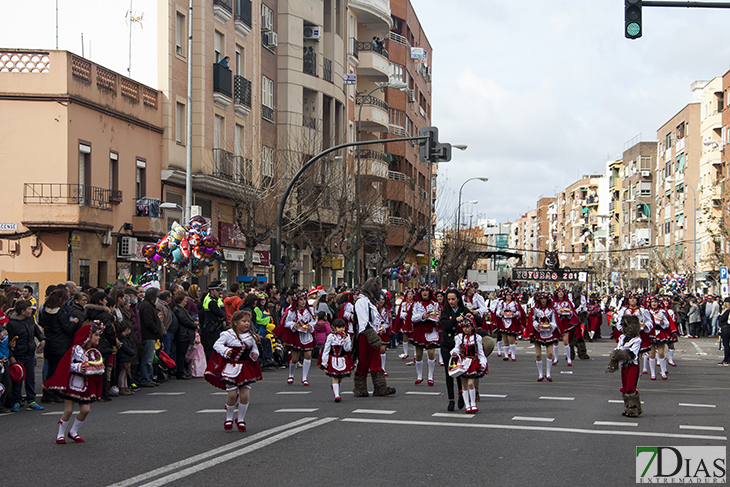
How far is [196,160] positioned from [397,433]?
22691 millimetres

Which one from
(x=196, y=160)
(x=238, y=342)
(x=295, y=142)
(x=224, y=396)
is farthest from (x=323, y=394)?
(x=295, y=142)

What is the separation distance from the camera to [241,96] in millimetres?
35188

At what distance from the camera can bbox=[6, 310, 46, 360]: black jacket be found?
520 inches

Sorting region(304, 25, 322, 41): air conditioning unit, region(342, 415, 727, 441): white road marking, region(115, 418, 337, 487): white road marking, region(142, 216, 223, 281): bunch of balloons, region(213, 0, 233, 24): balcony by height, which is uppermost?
region(304, 25, 322, 41): air conditioning unit

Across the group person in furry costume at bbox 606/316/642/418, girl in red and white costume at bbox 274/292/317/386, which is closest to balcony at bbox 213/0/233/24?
girl in red and white costume at bbox 274/292/317/386

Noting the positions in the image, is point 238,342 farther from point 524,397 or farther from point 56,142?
point 56,142

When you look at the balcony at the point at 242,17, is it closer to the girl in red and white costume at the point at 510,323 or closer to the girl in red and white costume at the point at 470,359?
the girl in red and white costume at the point at 510,323

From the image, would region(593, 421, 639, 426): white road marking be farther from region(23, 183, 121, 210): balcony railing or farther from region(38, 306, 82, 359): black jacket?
region(23, 183, 121, 210): balcony railing

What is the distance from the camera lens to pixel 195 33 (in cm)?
3191

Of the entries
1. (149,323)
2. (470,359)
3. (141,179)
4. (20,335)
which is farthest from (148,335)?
(141,179)

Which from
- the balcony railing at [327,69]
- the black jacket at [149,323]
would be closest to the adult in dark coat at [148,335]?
the black jacket at [149,323]

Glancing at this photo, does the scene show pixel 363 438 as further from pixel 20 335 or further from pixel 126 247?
pixel 126 247

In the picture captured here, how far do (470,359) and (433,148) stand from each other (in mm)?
11363

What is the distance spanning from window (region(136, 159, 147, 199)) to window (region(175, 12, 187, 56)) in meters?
4.29
